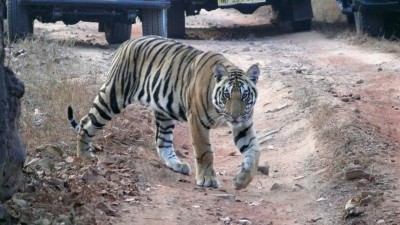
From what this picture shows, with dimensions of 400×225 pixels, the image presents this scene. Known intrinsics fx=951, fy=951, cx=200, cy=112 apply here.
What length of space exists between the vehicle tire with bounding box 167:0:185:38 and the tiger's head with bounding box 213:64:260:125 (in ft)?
30.3

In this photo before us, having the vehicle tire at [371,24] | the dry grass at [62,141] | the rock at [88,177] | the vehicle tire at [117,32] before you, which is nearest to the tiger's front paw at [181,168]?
the dry grass at [62,141]

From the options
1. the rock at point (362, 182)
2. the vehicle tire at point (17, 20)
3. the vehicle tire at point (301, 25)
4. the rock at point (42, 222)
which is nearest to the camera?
the rock at point (42, 222)

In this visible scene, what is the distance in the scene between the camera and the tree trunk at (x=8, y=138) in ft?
17.4

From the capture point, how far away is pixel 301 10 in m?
17.2

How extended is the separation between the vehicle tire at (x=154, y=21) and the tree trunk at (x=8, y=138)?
8506 millimetres

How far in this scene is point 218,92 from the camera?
7.23 metres

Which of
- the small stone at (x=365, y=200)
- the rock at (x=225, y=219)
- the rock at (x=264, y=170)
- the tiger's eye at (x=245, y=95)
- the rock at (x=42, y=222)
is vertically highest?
the tiger's eye at (x=245, y=95)

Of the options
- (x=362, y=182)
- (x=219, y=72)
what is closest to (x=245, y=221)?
(x=362, y=182)

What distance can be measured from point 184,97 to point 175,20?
901 cm

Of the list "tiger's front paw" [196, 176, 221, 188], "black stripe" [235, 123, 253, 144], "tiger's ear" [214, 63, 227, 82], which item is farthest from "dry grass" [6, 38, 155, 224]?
"tiger's ear" [214, 63, 227, 82]

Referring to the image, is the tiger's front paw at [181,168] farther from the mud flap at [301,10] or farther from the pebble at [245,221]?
the mud flap at [301,10]

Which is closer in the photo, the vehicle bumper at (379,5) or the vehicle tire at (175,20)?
the vehicle bumper at (379,5)

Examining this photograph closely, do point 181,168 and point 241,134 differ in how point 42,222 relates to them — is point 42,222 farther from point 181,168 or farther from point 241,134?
point 181,168

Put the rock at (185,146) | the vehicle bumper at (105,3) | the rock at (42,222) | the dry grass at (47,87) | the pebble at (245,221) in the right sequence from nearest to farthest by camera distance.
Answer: the rock at (42,222) → the pebble at (245,221) → the dry grass at (47,87) → the rock at (185,146) → the vehicle bumper at (105,3)
